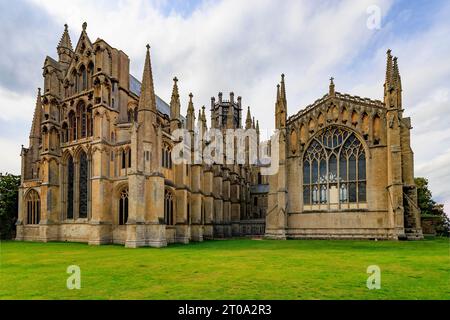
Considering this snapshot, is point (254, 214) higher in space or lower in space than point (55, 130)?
lower

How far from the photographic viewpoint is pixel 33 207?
1582 inches

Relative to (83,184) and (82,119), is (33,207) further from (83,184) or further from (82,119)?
(82,119)

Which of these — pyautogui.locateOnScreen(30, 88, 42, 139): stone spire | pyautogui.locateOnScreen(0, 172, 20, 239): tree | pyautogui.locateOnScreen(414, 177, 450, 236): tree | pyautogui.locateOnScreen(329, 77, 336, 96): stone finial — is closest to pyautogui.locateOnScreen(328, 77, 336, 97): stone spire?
pyautogui.locateOnScreen(329, 77, 336, 96): stone finial

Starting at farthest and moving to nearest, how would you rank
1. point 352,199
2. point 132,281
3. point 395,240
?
point 352,199, point 395,240, point 132,281

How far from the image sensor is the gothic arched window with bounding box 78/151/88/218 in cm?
3519

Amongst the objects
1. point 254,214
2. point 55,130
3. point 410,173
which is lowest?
point 254,214

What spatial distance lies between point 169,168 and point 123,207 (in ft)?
21.3

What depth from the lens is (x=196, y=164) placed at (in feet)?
129

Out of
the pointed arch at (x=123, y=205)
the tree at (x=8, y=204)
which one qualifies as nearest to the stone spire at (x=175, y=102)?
the pointed arch at (x=123, y=205)

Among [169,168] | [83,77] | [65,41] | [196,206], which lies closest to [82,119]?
[83,77]

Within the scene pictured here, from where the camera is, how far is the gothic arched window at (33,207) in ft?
131

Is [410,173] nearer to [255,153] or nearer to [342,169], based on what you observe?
[342,169]
